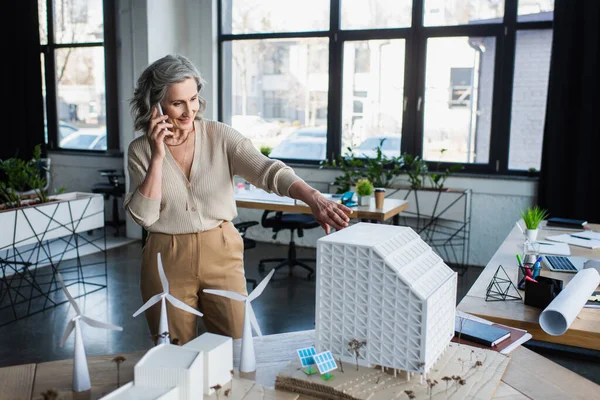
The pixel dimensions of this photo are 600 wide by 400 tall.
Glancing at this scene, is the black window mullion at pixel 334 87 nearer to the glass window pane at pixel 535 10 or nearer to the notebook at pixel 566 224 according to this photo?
the glass window pane at pixel 535 10

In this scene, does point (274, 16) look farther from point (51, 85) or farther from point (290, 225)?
point (51, 85)

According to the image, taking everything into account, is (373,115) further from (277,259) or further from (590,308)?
(590,308)

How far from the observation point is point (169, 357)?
1257 mm

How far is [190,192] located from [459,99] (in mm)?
4458

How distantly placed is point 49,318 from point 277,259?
2.17m

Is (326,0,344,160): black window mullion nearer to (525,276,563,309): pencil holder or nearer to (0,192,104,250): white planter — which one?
(0,192,104,250): white planter

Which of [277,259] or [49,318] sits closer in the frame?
[49,318]

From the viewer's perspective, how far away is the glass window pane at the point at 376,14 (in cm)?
595

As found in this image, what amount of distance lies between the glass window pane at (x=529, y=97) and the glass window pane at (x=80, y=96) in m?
4.86

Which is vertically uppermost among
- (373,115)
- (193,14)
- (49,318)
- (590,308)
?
(193,14)

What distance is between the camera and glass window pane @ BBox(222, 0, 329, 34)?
20.9 ft

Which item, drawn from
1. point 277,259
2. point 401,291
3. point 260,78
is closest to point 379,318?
point 401,291

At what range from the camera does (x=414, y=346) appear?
1.42 metres

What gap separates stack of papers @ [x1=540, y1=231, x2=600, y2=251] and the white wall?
2.14 meters
